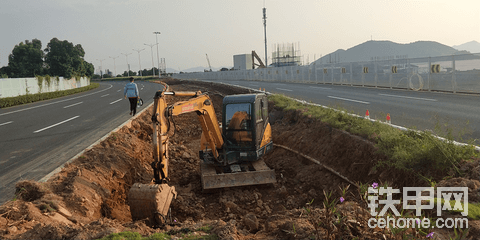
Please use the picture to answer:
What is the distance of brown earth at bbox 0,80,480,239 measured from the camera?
15.4 ft

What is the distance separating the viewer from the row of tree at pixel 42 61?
51188 millimetres

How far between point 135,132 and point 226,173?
551cm

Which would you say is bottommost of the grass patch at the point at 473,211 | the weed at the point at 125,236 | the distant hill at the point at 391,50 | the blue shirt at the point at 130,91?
the weed at the point at 125,236

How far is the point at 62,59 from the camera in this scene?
51.8 metres

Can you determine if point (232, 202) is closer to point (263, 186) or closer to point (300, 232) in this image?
point (263, 186)

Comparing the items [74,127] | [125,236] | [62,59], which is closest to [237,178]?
[125,236]

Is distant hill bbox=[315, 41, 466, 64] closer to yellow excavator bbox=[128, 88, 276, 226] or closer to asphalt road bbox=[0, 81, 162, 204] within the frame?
asphalt road bbox=[0, 81, 162, 204]

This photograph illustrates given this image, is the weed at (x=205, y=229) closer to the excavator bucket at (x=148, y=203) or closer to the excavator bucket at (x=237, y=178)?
the excavator bucket at (x=148, y=203)

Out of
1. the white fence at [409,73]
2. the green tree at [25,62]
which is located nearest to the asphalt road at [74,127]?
the white fence at [409,73]

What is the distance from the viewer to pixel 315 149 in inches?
434

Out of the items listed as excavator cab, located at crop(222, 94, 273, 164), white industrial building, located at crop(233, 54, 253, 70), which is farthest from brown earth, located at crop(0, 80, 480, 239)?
white industrial building, located at crop(233, 54, 253, 70)

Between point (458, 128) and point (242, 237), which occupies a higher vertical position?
point (458, 128)

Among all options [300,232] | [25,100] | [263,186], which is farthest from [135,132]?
[25,100]

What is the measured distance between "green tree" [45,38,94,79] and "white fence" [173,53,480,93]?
36.4 metres
